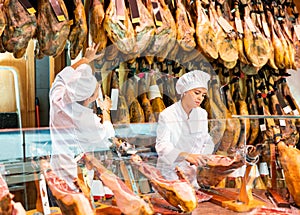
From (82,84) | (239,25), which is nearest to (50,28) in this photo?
(82,84)

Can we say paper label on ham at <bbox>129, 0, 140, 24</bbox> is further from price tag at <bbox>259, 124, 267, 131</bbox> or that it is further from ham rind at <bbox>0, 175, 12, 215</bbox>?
ham rind at <bbox>0, 175, 12, 215</bbox>

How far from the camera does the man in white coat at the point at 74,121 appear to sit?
1.37 meters

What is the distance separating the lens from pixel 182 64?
2.60 m

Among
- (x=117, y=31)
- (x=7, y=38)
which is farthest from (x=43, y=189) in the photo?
(x=117, y=31)

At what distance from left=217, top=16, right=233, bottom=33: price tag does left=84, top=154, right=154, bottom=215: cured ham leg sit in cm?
178

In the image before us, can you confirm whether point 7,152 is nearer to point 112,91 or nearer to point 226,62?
point 112,91

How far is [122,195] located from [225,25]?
184 cm

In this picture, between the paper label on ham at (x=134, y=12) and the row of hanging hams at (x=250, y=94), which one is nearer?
the paper label on ham at (x=134, y=12)

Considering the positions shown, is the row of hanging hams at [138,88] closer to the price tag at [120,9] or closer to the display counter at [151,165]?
the price tag at [120,9]

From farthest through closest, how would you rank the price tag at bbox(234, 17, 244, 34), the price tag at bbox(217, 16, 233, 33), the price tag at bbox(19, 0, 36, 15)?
the price tag at bbox(234, 17, 244, 34) < the price tag at bbox(217, 16, 233, 33) < the price tag at bbox(19, 0, 36, 15)

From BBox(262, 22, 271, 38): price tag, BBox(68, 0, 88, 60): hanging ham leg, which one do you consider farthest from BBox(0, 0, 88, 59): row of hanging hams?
BBox(262, 22, 271, 38): price tag

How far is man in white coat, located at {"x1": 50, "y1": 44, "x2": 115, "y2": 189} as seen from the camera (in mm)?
1373

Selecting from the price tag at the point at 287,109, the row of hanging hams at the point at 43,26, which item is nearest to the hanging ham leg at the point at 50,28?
the row of hanging hams at the point at 43,26

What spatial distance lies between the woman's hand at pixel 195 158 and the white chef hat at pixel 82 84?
43cm
